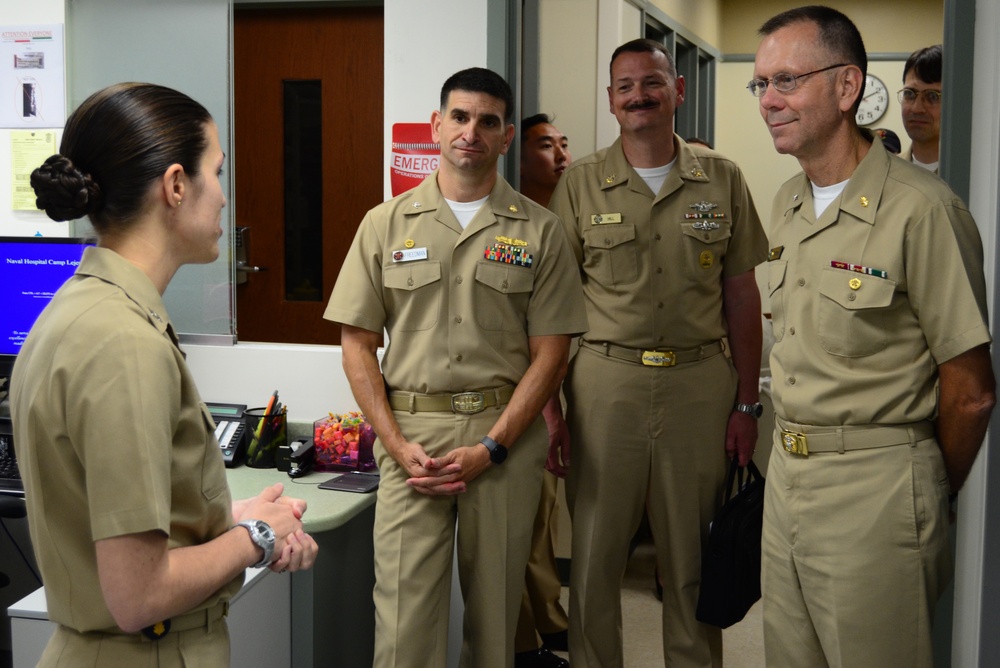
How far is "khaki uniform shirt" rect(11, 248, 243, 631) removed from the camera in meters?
1.06

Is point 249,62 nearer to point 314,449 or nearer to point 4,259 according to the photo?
point 4,259

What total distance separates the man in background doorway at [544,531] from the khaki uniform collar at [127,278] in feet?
5.00

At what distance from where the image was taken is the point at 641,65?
8.64 ft

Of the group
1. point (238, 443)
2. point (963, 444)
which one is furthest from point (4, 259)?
point (963, 444)

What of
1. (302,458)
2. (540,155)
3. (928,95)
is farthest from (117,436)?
(928,95)

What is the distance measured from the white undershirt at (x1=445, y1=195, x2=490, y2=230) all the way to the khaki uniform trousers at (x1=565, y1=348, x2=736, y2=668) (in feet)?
1.76

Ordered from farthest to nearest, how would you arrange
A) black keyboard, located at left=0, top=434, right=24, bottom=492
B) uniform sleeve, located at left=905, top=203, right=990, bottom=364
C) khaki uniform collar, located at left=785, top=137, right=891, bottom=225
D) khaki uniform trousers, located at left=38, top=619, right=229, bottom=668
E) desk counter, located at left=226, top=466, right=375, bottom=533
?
black keyboard, located at left=0, top=434, right=24, bottom=492 → desk counter, located at left=226, top=466, right=375, bottom=533 → khaki uniform collar, located at left=785, top=137, right=891, bottom=225 → uniform sleeve, located at left=905, top=203, right=990, bottom=364 → khaki uniform trousers, located at left=38, top=619, right=229, bottom=668

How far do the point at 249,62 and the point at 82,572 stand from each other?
3012mm

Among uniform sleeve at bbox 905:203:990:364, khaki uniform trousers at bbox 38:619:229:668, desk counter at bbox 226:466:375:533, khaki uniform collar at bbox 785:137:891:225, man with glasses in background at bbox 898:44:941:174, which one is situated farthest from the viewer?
man with glasses in background at bbox 898:44:941:174

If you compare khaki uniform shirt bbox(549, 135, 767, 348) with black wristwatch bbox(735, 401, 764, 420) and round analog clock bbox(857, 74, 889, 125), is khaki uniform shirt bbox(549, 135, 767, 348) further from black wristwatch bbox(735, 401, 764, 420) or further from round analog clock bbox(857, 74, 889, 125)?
round analog clock bbox(857, 74, 889, 125)

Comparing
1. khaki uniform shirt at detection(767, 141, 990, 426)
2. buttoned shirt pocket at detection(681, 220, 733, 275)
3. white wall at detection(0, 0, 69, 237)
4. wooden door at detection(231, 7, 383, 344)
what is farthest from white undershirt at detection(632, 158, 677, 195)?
→ white wall at detection(0, 0, 69, 237)

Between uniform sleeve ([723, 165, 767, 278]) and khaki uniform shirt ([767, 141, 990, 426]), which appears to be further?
uniform sleeve ([723, 165, 767, 278])

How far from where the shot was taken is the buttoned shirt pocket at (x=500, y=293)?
228 cm

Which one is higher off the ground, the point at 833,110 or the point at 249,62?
the point at 249,62
